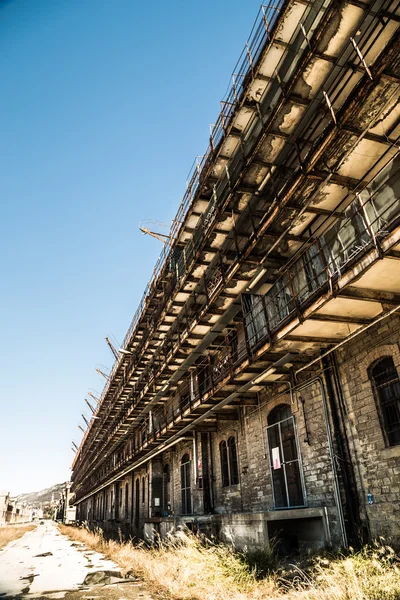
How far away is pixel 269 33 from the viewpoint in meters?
9.21

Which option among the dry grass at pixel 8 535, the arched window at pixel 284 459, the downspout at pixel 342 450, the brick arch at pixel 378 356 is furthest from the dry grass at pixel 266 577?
the dry grass at pixel 8 535

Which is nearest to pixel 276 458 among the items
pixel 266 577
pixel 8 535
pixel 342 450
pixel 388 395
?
pixel 342 450

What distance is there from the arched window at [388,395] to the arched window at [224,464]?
8760 mm

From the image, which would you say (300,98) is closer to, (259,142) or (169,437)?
(259,142)

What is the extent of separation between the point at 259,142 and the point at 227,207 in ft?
7.28

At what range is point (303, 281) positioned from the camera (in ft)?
33.1

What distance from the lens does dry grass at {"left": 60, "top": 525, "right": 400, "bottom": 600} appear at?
605cm

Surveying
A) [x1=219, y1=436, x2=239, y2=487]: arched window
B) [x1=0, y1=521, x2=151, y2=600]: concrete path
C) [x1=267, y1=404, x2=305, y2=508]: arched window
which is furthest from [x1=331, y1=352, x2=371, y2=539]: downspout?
[x1=219, y1=436, x2=239, y2=487]: arched window

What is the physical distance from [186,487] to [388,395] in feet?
47.0

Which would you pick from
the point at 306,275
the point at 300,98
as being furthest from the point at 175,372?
the point at 300,98

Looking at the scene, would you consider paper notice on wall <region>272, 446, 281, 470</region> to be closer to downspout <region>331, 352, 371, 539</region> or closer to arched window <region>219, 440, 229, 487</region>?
downspout <region>331, 352, 371, 539</region>

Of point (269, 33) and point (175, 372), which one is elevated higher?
point (269, 33)

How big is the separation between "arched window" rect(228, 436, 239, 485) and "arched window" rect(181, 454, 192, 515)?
190 inches

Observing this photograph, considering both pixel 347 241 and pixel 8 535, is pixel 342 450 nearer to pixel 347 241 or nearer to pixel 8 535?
pixel 347 241
